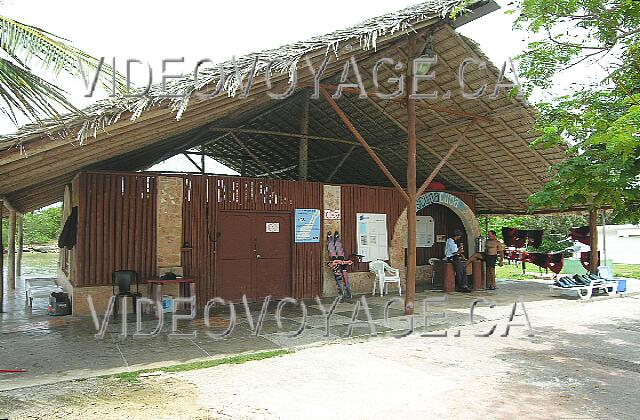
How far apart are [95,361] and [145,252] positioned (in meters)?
3.50

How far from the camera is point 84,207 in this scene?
27.2 ft

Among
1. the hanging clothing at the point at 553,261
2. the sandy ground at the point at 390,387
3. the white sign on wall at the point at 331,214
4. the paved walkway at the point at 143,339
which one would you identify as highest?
the white sign on wall at the point at 331,214

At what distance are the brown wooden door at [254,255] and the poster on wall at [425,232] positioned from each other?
449cm

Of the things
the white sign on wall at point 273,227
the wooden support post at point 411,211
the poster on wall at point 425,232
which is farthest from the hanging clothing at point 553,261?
the white sign on wall at point 273,227

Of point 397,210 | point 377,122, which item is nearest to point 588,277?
point 397,210

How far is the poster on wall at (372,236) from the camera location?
37.8 feet

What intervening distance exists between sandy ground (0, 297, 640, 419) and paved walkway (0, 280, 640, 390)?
53 centimetres

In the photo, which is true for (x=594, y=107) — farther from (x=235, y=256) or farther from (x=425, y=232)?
(x=425, y=232)

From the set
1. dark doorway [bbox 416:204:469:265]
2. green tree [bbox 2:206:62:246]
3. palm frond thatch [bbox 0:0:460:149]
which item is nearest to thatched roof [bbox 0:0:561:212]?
palm frond thatch [bbox 0:0:460:149]

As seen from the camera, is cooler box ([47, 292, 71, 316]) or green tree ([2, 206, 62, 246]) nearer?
cooler box ([47, 292, 71, 316])

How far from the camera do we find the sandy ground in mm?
4105

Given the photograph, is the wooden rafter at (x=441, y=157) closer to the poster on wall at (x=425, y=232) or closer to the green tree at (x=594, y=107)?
the poster on wall at (x=425, y=232)

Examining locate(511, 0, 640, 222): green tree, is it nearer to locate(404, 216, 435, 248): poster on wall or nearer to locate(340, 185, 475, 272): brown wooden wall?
locate(340, 185, 475, 272): brown wooden wall

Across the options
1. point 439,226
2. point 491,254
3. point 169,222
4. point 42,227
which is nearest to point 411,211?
point 169,222
